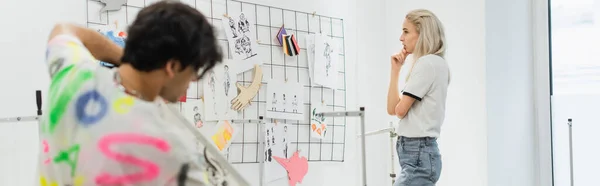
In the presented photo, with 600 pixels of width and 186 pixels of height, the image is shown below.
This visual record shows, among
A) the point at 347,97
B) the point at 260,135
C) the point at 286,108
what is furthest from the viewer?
the point at 347,97

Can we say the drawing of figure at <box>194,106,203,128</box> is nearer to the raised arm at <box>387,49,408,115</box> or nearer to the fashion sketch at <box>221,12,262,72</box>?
the fashion sketch at <box>221,12,262,72</box>

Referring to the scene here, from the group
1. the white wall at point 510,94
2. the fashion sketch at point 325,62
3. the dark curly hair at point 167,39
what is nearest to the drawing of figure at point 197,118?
the fashion sketch at point 325,62

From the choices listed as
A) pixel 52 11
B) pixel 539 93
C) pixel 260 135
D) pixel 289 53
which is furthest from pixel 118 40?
pixel 539 93

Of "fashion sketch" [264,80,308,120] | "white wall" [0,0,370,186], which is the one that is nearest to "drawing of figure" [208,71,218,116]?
"fashion sketch" [264,80,308,120]

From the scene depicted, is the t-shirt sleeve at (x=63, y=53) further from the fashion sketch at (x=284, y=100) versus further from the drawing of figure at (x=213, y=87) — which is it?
the fashion sketch at (x=284, y=100)

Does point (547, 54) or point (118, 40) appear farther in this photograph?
point (547, 54)

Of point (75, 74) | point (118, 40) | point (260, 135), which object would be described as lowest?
point (260, 135)

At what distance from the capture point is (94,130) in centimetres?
96

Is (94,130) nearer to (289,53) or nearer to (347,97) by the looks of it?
(289,53)

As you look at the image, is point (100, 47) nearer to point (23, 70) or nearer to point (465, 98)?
point (23, 70)

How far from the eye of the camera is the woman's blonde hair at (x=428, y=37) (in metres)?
2.21

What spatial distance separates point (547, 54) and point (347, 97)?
1.07 metres

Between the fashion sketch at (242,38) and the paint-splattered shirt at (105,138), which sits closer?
the paint-splattered shirt at (105,138)

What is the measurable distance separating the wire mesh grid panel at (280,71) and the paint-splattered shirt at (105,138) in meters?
1.20
